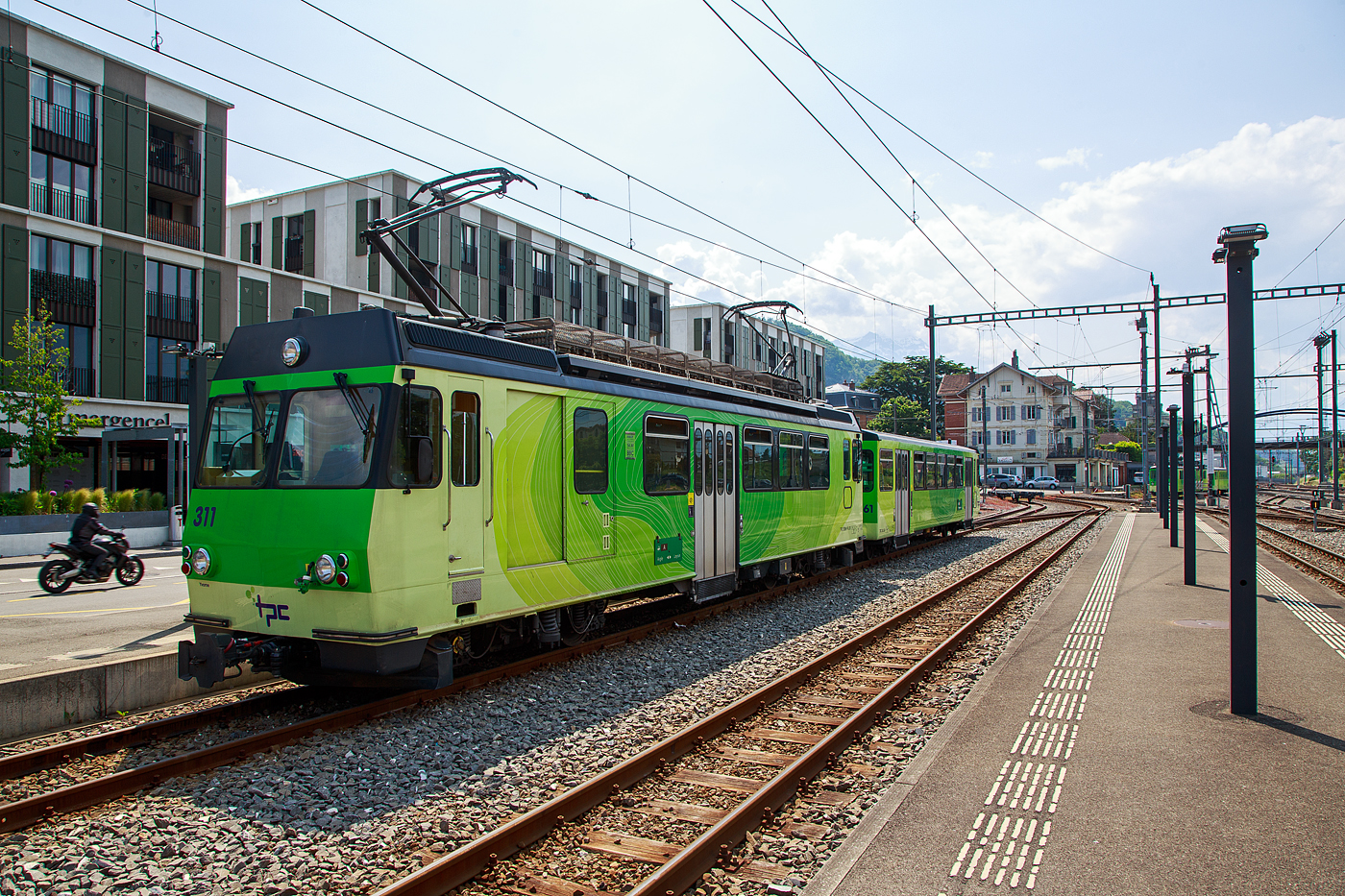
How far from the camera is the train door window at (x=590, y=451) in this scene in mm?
9203

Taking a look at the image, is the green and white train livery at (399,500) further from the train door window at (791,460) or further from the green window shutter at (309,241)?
the green window shutter at (309,241)

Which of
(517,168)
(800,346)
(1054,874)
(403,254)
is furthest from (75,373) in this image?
(800,346)

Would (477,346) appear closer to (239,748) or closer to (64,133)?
(239,748)

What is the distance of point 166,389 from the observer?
30.8 meters

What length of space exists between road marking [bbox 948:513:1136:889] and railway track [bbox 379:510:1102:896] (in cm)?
99

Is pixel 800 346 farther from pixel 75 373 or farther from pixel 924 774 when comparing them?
pixel 924 774

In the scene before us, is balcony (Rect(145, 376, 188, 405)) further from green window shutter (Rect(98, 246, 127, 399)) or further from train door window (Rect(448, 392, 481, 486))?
train door window (Rect(448, 392, 481, 486))

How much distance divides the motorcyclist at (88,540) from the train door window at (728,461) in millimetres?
10738

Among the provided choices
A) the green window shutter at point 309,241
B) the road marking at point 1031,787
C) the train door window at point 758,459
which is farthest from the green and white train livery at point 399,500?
the green window shutter at point 309,241

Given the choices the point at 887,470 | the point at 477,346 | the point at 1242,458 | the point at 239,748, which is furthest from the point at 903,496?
the point at 239,748

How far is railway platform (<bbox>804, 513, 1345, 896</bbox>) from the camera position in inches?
171

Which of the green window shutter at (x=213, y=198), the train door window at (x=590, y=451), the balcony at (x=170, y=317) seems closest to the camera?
the train door window at (x=590, y=451)

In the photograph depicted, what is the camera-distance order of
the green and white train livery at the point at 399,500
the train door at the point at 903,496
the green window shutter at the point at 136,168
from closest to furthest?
the green and white train livery at the point at 399,500 < the train door at the point at 903,496 < the green window shutter at the point at 136,168

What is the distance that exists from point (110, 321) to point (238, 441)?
87.1 ft
